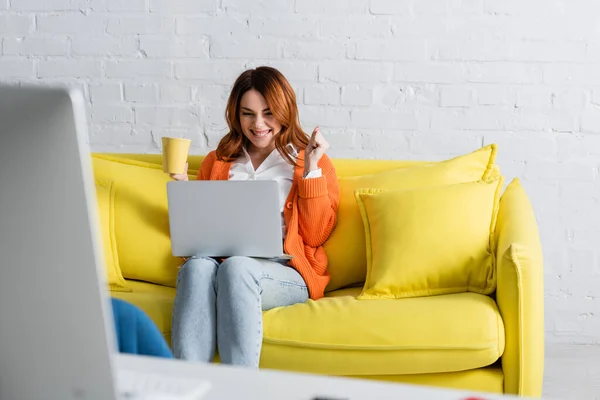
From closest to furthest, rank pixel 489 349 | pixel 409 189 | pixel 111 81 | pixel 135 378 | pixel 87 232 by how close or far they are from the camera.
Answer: pixel 87 232
pixel 135 378
pixel 489 349
pixel 409 189
pixel 111 81

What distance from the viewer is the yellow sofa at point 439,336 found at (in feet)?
7.12

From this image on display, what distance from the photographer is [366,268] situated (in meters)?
2.66

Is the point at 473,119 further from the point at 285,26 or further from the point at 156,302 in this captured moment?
the point at 156,302

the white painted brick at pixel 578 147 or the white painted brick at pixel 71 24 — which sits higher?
the white painted brick at pixel 71 24

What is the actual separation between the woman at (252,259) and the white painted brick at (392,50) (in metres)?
0.64

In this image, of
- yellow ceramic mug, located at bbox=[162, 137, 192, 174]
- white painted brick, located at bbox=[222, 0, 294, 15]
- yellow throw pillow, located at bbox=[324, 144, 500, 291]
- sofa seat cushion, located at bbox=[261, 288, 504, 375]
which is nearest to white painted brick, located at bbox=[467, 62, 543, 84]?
yellow throw pillow, located at bbox=[324, 144, 500, 291]

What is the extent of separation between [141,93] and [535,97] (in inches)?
63.6

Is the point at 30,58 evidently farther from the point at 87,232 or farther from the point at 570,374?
the point at 87,232

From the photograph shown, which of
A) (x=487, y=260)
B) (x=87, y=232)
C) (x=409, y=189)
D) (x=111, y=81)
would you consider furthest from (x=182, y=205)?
(x=87, y=232)

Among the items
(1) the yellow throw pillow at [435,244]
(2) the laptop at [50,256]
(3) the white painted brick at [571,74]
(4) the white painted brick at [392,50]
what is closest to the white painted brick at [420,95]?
(4) the white painted brick at [392,50]

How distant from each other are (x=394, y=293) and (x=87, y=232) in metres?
1.90

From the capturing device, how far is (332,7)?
3273mm

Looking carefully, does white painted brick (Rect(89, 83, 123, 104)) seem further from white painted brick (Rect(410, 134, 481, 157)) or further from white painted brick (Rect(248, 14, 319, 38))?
white painted brick (Rect(410, 134, 481, 157))

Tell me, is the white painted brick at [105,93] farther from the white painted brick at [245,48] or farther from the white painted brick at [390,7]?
the white painted brick at [390,7]
